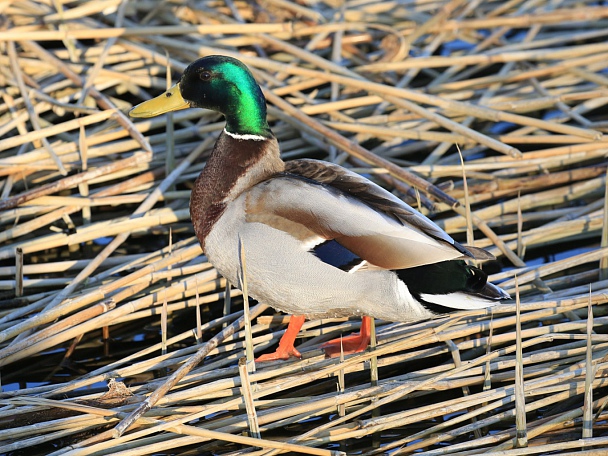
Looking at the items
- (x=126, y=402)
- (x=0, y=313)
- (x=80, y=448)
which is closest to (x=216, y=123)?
(x=0, y=313)

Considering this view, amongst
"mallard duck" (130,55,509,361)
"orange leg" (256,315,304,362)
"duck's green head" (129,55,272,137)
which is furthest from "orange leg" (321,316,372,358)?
"duck's green head" (129,55,272,137)

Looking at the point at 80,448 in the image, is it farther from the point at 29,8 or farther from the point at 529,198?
the point at 29,8

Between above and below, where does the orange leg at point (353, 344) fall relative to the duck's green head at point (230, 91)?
below

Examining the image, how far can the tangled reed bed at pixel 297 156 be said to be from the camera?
11.4ft

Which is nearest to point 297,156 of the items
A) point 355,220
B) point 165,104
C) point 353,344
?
point 165,104

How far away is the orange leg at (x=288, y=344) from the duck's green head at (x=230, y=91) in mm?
868

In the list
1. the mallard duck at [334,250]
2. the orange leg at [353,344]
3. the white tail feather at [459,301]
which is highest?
the mallard duck at [334,250]

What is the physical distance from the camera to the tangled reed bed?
3.48 metres

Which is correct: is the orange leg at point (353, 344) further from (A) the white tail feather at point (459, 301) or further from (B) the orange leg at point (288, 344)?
(A) the white tail feather at point (459, 301)

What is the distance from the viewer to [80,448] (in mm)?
3227

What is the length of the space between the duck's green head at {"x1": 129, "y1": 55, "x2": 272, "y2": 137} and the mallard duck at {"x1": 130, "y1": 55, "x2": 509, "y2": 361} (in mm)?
278

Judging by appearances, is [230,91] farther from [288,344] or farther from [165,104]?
[288,344]

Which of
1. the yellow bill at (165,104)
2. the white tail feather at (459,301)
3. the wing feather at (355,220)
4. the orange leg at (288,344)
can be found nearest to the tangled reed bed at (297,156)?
the orange leg at (288,344)

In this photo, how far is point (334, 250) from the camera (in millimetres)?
3588
